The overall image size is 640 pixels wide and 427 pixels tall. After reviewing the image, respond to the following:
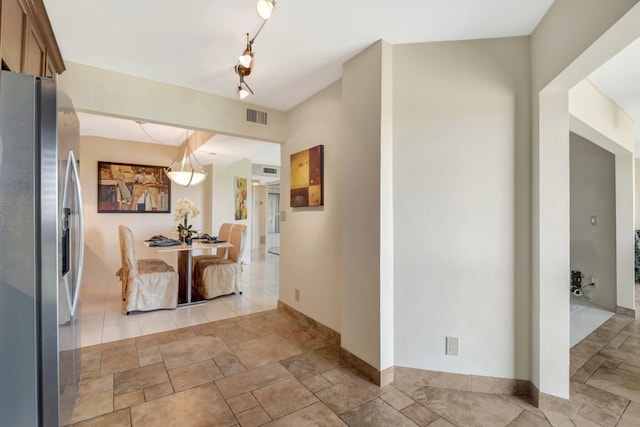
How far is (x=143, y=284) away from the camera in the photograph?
3.59m

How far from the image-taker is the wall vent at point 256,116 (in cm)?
332

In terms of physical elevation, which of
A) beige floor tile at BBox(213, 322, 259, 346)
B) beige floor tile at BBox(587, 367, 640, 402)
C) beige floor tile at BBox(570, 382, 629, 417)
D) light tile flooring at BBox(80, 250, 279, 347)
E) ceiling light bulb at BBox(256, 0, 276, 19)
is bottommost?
beige floor tile at BBox(587, 367, 640, 402)

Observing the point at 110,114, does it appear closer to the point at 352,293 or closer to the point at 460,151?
the point at 352,293

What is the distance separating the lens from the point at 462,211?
6.91ft

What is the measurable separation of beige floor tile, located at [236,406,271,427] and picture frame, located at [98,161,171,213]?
479cm

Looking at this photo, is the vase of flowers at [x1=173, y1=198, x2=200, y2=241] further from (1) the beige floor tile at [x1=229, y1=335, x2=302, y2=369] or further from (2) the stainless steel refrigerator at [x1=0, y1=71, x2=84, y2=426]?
(2) the stainless steel refrigerator at [x1=0, y1=71, x2=84, y2=426]

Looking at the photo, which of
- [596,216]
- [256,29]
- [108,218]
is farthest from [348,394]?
[108,218]

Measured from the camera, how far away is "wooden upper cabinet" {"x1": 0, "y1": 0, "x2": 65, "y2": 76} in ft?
4.35

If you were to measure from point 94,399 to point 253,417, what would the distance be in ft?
3.66

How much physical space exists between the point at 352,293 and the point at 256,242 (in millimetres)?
7643

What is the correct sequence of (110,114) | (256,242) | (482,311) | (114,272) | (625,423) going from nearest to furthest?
(625,423), (482,311), (110,114), (114,272), (256,242)

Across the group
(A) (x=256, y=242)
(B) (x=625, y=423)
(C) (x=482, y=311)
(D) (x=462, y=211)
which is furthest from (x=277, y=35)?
(A) (x=256, y=242)

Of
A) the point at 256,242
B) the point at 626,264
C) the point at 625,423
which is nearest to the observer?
the point at 625,423

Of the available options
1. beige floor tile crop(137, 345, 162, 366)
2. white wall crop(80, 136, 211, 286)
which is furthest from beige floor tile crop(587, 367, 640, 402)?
white wall crop(80, 136, 211, 286)
